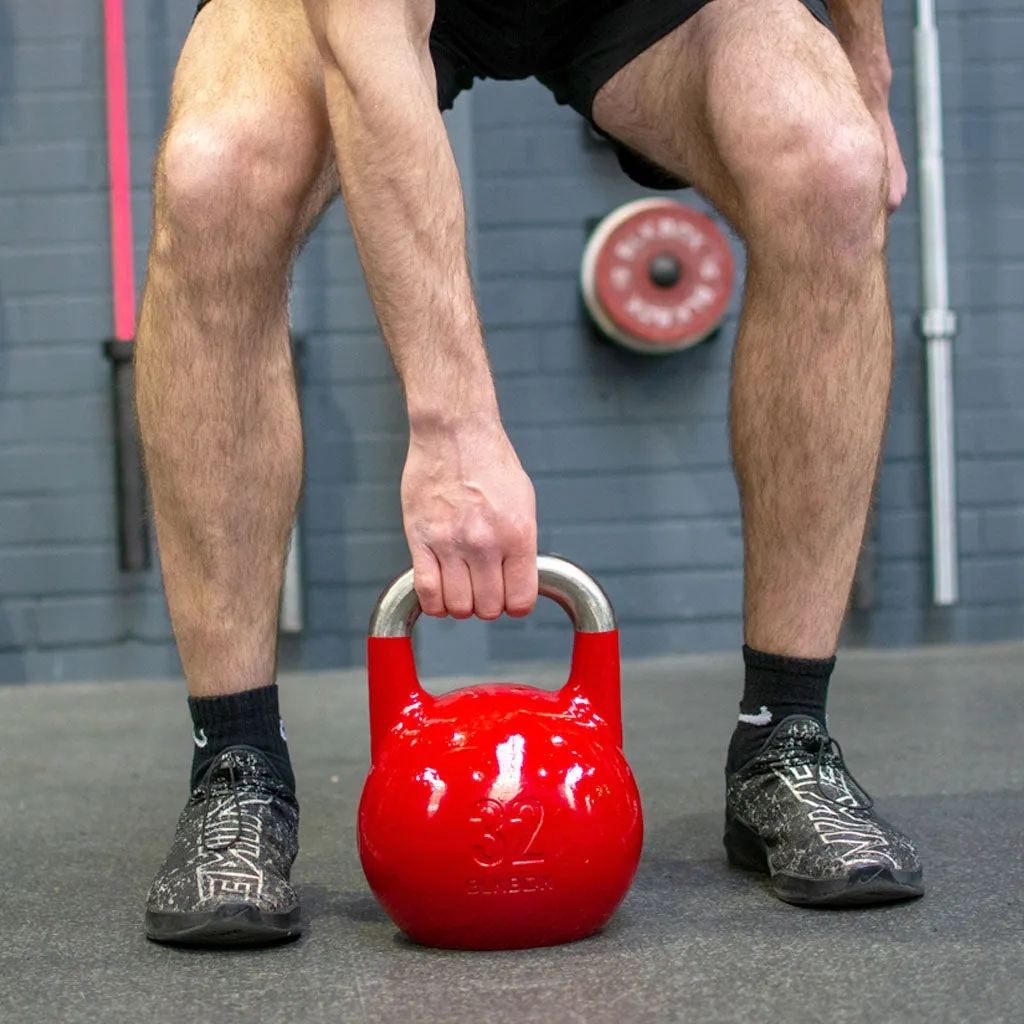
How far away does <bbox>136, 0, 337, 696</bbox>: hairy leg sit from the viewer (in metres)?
1.31

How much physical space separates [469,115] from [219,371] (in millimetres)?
2121

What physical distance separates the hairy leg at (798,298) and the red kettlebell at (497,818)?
0.30 m

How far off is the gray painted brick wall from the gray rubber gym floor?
1.17 meters

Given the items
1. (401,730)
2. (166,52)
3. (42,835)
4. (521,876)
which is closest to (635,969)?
(521,876)

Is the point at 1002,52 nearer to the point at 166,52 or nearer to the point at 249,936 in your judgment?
the point at 166,52

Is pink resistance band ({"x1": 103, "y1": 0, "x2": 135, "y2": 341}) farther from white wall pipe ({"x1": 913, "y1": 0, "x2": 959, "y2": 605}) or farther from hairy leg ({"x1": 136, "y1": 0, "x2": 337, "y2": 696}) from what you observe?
hairy leg ({"x1": 136, "y1": 0, "x2": 337, "y2": 696})

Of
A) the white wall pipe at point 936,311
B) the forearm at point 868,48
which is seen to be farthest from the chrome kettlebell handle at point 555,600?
the white wall pipe at point 936,311

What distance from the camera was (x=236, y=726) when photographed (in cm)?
134

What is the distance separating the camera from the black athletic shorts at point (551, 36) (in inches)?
58.7

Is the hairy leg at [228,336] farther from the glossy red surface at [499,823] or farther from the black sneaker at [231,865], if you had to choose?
the glossy red surface at [499,823]

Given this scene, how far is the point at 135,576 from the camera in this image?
342cm

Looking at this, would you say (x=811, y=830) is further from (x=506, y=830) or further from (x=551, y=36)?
(x=551, y=36)

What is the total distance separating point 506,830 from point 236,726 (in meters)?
0.35

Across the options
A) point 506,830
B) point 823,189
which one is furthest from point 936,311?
point 506,830
